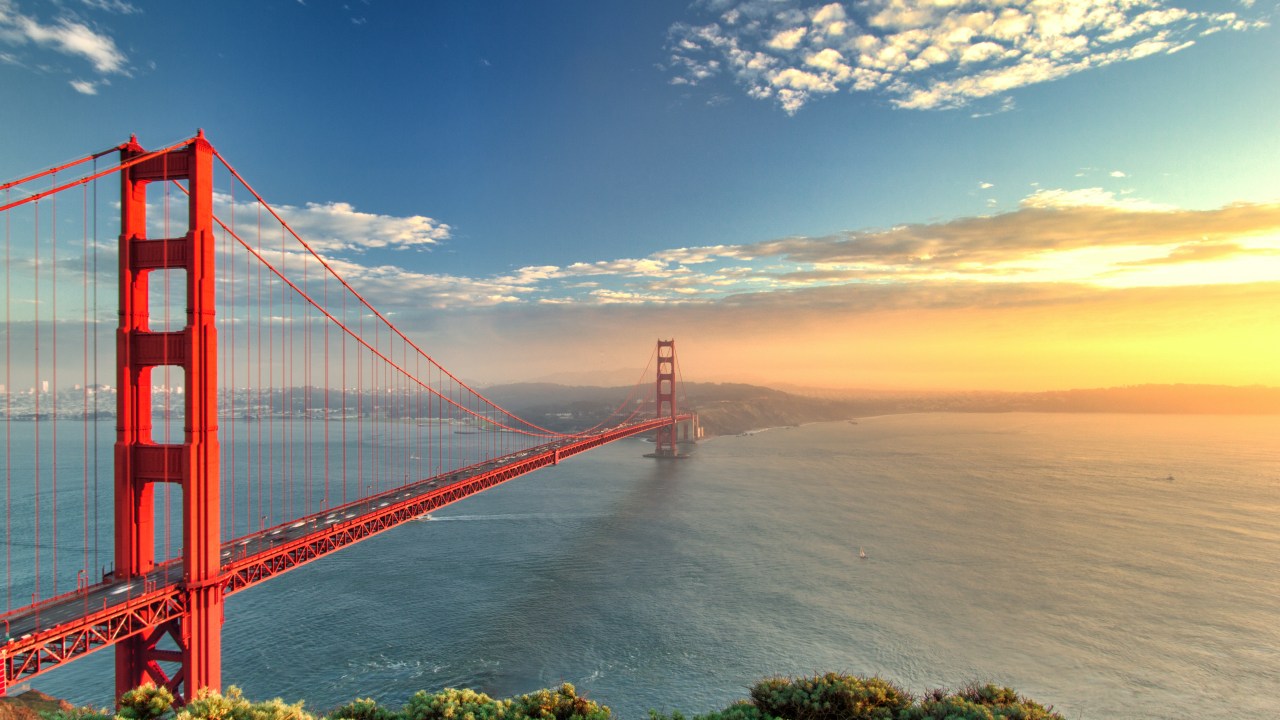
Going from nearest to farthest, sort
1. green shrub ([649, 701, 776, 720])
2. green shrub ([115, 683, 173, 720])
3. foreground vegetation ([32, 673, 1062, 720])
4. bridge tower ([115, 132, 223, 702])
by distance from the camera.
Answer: green shrub ([115, 683, 173, 720])
foreground vegetation ([32, 673, 1062, 720])
green shrub ([649, 701, 776, 720])
bridge tower ([115, 132, 223, 702])

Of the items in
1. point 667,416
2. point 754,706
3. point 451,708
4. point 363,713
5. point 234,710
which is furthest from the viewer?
point 667,416

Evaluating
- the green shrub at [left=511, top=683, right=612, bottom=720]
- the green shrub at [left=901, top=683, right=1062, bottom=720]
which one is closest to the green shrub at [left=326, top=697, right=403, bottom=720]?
A: the green shrub at [left=511, top=683, right=612, bottom=720]

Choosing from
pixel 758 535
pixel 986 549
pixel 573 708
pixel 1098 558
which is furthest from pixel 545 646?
pixel 1098 558

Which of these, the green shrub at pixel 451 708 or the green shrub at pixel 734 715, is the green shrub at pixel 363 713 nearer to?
the green shrub at pixel 451 708

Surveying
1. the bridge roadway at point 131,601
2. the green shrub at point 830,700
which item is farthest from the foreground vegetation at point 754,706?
the bridge roadway at point 131,601

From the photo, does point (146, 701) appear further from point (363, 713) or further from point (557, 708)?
point (557, 708)

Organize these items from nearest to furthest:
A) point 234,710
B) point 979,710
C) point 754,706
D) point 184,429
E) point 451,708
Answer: point 234,710, point 979,710, point 451,708, point 754,706, point 184,429

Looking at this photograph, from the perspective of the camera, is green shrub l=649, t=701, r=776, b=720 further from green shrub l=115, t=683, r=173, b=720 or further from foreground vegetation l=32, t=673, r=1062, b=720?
green shrub l=115, t=683, r=173, b=720

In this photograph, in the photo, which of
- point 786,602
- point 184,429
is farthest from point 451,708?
point 786,602
